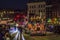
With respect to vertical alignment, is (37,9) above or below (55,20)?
above

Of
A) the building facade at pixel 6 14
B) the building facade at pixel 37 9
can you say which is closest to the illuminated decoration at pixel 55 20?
the building facade at pixel 37 9

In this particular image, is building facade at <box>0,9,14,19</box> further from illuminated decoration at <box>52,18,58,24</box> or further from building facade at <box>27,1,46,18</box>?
illuminated decoration at <box>52,18,58,24</box>

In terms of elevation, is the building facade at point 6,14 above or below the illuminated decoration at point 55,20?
above

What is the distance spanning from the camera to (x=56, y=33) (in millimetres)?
1330

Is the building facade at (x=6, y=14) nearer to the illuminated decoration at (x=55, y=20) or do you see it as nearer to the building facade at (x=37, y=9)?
the building facade at (x=37, y=9)

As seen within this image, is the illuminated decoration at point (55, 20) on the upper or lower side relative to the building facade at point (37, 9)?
lower

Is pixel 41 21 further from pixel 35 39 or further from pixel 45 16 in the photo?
pixel 35 39

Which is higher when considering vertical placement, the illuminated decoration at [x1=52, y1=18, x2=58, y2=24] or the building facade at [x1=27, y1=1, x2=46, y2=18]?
the building facade at [x1=27, y1=1, x2=46, y2=18]

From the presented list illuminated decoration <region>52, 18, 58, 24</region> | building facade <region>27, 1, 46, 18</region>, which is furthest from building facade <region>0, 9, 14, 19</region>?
illuminated decoration <region>52, 18, 58, 24</region>

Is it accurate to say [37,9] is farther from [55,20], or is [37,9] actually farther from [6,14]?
[6,14]

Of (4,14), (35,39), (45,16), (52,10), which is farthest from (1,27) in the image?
(52,10)

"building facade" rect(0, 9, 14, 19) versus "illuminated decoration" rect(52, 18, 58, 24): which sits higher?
"building facade" rect(0, 9, 14, 19)

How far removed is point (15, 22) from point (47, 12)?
0.40 m

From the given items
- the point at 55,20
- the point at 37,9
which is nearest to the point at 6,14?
the point at 37,9
